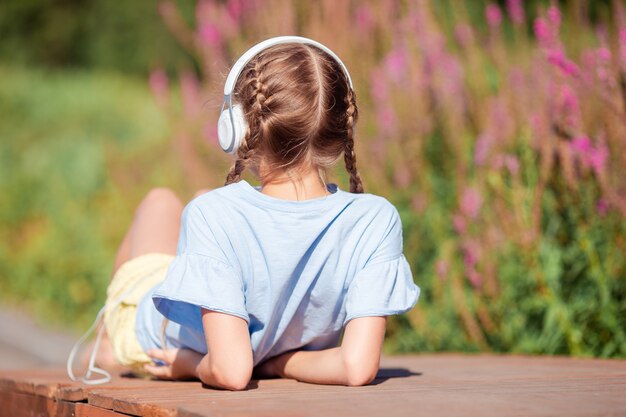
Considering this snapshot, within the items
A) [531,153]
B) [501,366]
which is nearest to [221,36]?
[531,153]

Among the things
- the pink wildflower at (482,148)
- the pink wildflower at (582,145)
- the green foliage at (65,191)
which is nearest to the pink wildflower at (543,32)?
the pink wildflower at (582,145)

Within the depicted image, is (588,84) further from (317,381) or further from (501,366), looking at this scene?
(317,381)

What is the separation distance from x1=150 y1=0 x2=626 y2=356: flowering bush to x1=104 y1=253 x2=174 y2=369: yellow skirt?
3.18 ft

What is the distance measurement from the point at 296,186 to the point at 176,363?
0.67 m

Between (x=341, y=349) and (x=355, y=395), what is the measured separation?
220 mm

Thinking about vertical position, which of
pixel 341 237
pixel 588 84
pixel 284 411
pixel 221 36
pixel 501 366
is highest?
pixel 221 36

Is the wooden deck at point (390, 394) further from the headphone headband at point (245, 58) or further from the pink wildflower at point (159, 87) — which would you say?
the pink wildflower at point (159, 87)

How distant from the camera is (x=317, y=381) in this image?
8.51 feet

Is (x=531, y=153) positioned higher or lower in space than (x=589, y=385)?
higher

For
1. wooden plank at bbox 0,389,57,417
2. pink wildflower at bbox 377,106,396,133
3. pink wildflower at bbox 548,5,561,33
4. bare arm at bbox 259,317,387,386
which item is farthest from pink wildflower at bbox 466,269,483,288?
wooden plank at bbox 0,389,57,417

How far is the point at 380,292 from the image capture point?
2467mm

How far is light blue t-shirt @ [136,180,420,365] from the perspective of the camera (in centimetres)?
245

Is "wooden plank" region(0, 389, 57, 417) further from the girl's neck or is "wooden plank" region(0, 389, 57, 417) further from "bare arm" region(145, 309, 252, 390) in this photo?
the girl's neck

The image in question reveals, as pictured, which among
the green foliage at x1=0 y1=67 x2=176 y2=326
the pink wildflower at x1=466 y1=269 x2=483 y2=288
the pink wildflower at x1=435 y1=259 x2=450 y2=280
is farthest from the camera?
the green foliage at x1=0 y1=67 x2=176 y2=326
